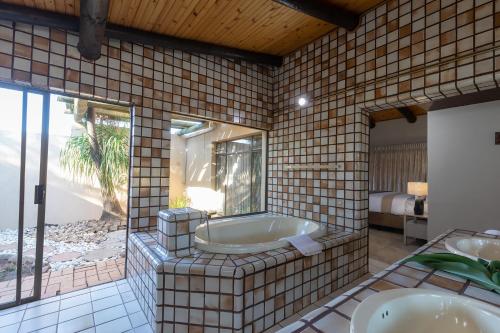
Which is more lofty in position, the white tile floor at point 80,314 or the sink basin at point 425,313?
the sink basin at point 425,313

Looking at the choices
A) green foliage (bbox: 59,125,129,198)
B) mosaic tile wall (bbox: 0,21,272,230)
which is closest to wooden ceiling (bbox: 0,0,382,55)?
mosaic tile wall (bbox: 0,21,272,230)

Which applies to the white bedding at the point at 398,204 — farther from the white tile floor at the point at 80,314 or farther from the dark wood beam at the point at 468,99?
the white tile floor at the point at 80,314

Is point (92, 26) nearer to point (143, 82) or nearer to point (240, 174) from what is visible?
point (143, 82)

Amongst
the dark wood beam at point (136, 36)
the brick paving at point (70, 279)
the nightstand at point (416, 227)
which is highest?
the dark wood beam at point (136, 36)

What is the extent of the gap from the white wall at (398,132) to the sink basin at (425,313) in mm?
5985

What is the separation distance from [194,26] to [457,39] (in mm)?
2055

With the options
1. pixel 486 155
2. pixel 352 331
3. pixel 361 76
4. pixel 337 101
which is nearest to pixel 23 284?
pixel 352 331

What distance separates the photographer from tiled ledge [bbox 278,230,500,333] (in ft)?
2.13

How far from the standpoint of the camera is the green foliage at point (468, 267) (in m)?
0.87

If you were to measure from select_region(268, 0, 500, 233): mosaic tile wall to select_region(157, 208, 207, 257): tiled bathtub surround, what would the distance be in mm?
1462

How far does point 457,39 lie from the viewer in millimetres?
1736

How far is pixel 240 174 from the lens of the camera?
Result: 13.8ft

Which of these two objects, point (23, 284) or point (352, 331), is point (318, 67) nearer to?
point (352, 331)

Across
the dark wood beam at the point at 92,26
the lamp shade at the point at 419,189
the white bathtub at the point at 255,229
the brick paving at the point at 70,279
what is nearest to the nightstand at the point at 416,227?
the lamp shade at the point at 419,189
